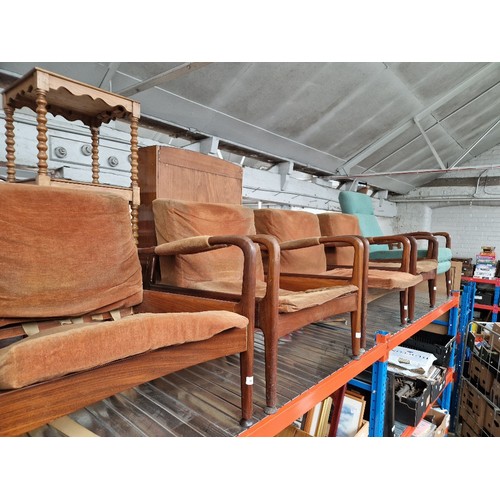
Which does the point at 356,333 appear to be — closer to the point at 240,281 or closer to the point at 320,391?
the point at 320,391

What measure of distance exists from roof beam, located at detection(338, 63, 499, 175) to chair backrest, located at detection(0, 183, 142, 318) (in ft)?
15.2

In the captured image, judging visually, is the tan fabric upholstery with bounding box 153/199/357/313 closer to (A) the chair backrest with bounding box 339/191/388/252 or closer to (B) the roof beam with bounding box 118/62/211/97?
(B) the roof beam with bounding box 118/62/211/97

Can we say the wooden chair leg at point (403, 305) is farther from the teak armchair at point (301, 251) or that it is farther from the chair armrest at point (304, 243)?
the chair armrest at point (304, 243)

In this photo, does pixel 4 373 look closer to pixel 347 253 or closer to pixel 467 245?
pixel 347 253

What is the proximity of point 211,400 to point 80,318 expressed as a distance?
0.50m

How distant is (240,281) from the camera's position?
1567mm

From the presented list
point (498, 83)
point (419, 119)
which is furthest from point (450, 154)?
point (419, 119)

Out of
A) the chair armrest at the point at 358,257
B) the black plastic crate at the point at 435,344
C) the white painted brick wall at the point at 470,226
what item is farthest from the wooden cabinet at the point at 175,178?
the white painted brick wall at the point at 470,226

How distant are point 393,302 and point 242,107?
88.7 inches

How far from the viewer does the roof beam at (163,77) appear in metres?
2.32

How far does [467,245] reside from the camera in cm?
766

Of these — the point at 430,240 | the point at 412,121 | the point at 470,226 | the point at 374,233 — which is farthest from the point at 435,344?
the point at 470,226

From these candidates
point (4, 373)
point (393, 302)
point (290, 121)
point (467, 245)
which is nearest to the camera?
point (4, 373)

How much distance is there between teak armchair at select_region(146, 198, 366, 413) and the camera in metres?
1.04
